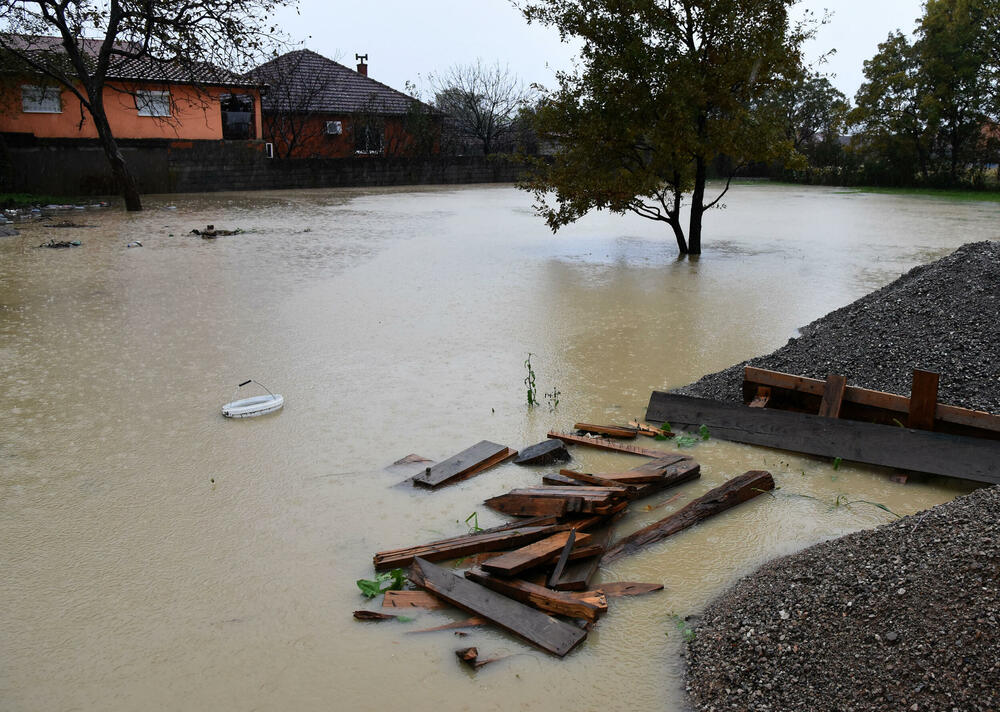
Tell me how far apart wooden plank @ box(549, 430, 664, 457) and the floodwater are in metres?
0.09

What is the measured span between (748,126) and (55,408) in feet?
34.6

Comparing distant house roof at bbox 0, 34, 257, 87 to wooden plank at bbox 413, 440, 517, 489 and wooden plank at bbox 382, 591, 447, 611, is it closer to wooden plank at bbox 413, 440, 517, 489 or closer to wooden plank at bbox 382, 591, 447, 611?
wooden plank at bbox 413, 440, 517, 489

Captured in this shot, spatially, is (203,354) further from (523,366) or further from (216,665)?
(216,665)

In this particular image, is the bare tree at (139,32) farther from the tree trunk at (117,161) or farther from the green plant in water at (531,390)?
the green plant in water at (531,390)

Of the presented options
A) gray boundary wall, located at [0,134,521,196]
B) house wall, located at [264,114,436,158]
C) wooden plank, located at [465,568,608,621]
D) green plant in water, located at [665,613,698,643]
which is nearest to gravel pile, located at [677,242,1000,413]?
green plant in water, located at [665,613,698,643]

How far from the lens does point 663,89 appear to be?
12.8 metres

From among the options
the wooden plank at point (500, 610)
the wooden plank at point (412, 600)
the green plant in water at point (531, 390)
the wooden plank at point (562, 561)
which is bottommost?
the wooden plank at point (412, 600)

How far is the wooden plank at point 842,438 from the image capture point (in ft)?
16.0

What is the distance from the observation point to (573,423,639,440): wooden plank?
223 inches

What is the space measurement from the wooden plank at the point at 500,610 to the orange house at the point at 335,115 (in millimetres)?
33678

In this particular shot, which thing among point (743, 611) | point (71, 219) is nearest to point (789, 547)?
point (743, 611)

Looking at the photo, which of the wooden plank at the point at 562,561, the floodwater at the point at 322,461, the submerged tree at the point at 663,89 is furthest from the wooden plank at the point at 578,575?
the submerged tree at the point at 663,89

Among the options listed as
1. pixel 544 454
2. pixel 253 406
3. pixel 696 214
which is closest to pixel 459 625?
pixel 544 454

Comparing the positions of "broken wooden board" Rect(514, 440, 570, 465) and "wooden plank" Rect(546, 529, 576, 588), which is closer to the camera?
"wooden plank" Rect(546, 529, 576, 588)
